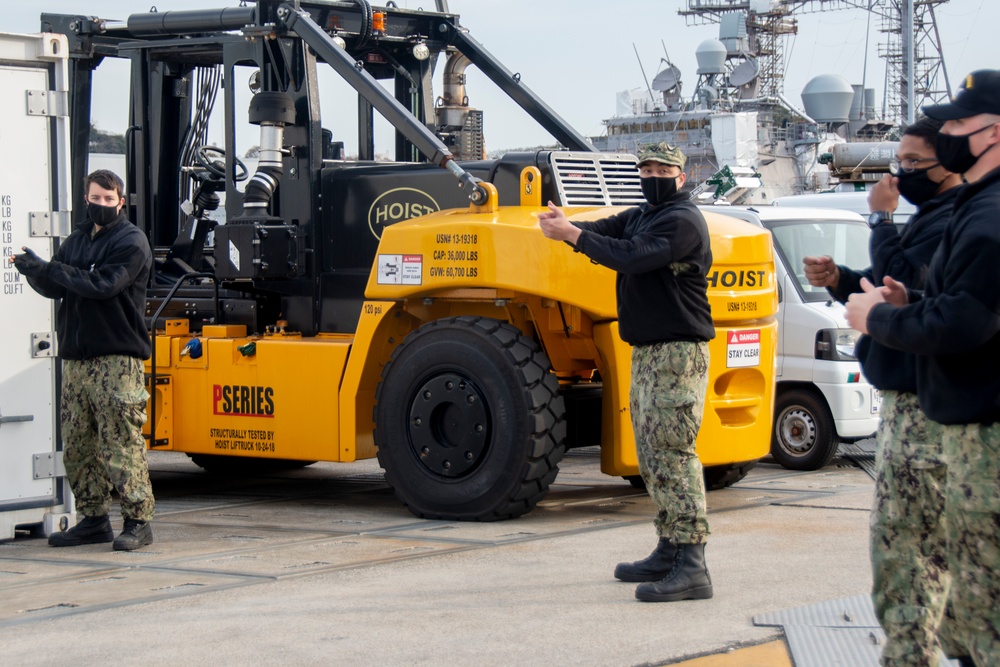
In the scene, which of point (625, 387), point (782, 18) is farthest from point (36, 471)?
point (782, 18)

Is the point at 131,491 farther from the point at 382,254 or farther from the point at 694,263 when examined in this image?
the point at 694,263

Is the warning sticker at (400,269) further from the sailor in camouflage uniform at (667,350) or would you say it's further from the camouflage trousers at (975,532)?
the camouflage trousers at (975,532)

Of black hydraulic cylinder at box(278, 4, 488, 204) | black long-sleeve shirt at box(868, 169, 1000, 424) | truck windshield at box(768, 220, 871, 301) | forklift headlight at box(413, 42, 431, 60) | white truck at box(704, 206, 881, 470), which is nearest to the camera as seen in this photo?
black long-sleeve shirt at box(868, 169, 1000, 424)

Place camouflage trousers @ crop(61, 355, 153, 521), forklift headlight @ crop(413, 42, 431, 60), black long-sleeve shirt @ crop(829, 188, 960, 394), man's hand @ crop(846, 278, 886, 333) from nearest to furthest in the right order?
man's hand @ crop(846, 278, 886, 333) < black long-sleeve shirt @ crop(829, 188, 960, 394) < camouflage trousers @ crop(61, 355, 153, 521) < forklift headlight @ crop(413, 42, 431, 60)

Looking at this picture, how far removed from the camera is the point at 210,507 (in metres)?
9.46

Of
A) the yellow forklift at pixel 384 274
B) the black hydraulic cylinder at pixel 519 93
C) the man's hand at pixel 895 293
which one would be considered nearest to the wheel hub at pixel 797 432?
the yellow forklift at pixel 384 274

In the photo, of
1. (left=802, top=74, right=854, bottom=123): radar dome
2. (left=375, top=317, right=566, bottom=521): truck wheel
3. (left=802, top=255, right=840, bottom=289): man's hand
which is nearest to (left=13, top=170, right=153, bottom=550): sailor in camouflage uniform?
(left=375, top=317, right=566, bottom=521): truck wheel

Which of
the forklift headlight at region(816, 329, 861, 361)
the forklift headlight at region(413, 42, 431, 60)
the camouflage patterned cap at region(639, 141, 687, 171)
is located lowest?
the forklift headlight at region(816, 329, 861, 361)

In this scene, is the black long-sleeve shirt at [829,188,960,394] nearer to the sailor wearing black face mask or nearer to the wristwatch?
the wristwatch

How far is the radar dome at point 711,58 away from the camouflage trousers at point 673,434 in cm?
5814

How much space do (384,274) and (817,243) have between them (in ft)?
14.5

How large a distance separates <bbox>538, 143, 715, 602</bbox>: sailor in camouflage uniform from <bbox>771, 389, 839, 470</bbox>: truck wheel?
4686 mm

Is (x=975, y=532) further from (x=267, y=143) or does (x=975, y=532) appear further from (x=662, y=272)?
(x=267, y=143)

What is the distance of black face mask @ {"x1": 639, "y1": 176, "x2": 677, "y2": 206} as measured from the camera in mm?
6508
